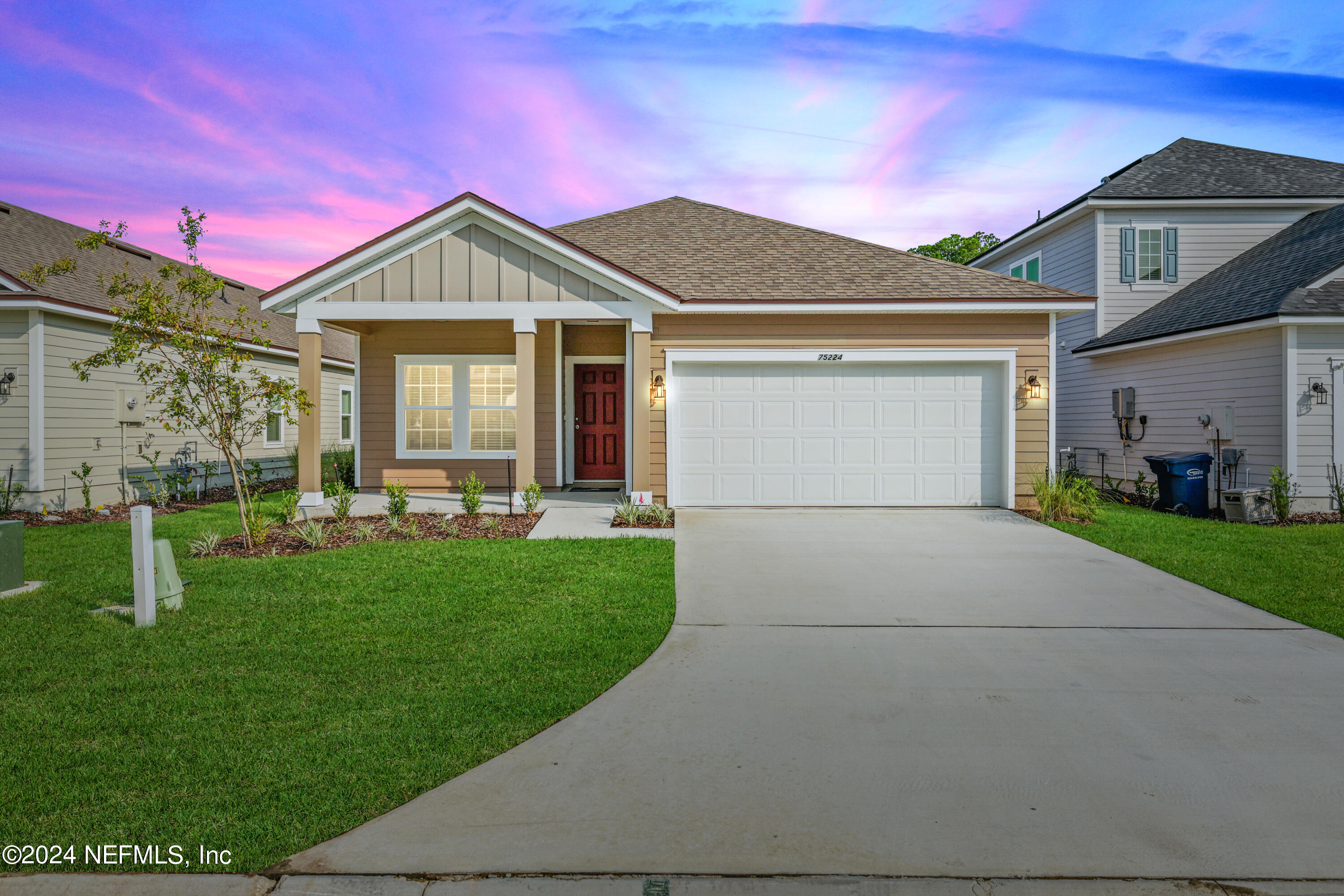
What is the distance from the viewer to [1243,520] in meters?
10.6

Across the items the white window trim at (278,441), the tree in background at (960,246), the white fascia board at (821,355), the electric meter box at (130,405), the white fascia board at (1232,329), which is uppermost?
the tree in background at (960,246)

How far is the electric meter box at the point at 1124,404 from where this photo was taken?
47.3 feet

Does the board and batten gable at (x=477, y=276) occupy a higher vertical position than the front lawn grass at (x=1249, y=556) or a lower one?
higher

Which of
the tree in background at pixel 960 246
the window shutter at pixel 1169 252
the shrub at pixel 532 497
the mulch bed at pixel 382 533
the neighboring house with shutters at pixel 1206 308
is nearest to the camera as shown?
the mulch bed at pixel 382 533

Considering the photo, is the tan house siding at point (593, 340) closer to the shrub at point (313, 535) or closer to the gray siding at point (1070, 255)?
the shrub at point (313, 535)

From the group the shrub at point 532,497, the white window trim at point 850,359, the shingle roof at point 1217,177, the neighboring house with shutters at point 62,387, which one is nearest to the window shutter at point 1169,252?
the shingle roof at point 1217,177

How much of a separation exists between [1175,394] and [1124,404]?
1.15m

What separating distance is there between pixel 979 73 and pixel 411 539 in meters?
12.9

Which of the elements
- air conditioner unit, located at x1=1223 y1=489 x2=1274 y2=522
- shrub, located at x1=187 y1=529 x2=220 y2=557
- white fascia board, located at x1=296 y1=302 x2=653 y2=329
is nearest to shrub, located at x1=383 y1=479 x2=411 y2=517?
shrub, located at x1=187 y1=529 x2=220 y2=557

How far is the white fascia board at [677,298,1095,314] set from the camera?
34.9 ft

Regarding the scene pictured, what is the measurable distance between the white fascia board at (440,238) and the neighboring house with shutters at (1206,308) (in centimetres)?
914

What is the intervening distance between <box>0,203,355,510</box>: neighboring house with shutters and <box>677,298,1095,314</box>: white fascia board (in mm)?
6080

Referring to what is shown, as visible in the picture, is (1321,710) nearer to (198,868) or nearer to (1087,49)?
(198,868)

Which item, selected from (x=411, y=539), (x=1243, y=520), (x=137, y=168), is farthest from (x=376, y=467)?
(x=1243, y=520)
